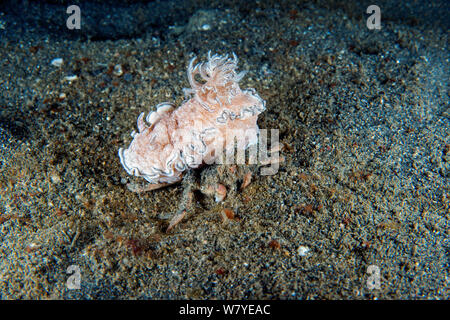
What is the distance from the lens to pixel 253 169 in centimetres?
306

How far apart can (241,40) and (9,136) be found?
3368mm

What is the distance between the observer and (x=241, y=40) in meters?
4.53

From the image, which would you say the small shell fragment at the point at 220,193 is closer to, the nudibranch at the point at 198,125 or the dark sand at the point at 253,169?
the dark sand at the point at 253,169

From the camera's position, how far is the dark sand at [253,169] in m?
2.40

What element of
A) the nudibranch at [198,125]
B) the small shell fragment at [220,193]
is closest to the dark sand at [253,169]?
the small shell fragment at [220,193]

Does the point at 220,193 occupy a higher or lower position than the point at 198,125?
lower

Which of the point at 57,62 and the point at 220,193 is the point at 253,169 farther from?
the point at 57,62

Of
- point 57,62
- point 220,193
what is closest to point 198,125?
point 220,193

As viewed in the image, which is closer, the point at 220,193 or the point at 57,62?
the point at 220,193

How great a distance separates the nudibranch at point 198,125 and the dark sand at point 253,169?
0.35 m

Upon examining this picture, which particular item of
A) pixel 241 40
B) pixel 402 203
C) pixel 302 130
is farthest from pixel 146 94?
pixel 402 203

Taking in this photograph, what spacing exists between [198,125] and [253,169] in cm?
79

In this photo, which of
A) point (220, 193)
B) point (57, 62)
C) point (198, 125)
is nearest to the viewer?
point (198, 125)
